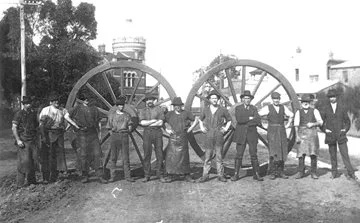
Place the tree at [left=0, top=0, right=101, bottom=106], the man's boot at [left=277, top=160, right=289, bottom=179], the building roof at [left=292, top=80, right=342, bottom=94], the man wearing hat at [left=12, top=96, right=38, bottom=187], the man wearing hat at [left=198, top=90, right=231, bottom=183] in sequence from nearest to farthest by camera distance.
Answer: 1. the man wearing hat at [left=12, top=96, right=38, bottom=187]
2. the man wearing hat at [left=198, top=90, right=231, bottom=183]
3. the man's boot at [left=277, top=160, right=289, bottom=179]
4. the tree at [left=0, top=0, right=101, bottom=106]
5. the building roof at [left=292, top=80, right=342, bottom=94]

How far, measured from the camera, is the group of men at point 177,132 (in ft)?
30.8

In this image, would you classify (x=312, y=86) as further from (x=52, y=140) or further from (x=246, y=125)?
(x=52, y=140)

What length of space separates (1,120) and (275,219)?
84.2 ft

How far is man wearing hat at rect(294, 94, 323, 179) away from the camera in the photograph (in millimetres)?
9531

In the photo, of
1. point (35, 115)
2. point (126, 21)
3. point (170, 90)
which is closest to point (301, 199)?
point (170, 90)

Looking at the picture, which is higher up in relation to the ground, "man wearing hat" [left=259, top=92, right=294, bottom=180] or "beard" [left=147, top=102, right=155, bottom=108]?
"beard" [left=147, top=102, right=155, bottom=108]

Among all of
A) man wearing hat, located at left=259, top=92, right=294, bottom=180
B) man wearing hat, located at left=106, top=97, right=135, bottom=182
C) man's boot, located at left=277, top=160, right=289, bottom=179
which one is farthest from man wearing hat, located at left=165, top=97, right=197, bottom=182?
man's boot, located at left=277, top=160, right=289, bottom=179

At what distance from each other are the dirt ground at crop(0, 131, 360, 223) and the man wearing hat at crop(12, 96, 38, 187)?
35cm

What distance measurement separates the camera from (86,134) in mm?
9492

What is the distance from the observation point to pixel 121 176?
10.1 meters

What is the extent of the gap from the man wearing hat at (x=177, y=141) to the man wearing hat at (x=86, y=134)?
1428mm

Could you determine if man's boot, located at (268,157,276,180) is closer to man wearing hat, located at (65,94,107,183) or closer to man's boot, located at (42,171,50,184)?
man wearing hat, located at (65,94,107,183)

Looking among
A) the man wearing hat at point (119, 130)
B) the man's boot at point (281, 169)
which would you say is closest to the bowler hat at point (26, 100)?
the man wearing hat at point (119, 130)

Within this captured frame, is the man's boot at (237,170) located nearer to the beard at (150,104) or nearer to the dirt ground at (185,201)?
the dirt ground at (185,201)
